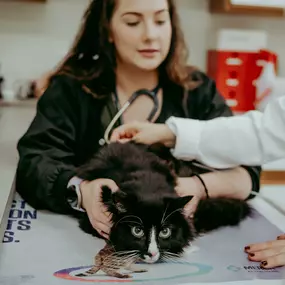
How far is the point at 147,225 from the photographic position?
63cm

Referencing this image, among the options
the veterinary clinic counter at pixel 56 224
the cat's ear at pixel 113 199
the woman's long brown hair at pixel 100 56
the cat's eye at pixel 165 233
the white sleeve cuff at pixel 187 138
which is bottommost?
the veterinary clinic counter at pixel 56 224

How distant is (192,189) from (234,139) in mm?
100

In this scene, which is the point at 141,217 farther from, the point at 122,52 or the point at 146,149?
the point at 122,52

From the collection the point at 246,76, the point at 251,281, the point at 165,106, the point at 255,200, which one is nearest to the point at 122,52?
the point at 165,106

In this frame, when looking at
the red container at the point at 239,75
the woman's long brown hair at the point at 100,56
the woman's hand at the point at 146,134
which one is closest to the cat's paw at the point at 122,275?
the woman's hand at the point at 146,134

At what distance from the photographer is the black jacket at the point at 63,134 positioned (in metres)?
0.81

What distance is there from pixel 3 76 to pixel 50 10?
25 cm

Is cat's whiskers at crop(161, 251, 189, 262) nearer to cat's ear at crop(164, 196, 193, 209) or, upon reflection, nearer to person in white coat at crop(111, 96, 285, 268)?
cat's ear at crop(164, 196, 193, 209)

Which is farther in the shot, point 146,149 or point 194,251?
point 146,149

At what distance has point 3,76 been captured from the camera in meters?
1.59

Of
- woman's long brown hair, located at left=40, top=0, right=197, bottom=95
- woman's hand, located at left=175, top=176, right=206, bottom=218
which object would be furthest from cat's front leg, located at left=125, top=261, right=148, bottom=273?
woman's long brown hair, located at left=40, top=0, right=197, bottom=95

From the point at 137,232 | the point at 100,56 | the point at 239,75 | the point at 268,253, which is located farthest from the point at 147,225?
the point at 239,75

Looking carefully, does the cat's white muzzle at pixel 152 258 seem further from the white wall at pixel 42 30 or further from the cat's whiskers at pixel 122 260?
the white wall at pixel 42 30

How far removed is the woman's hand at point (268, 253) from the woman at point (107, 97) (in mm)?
138
